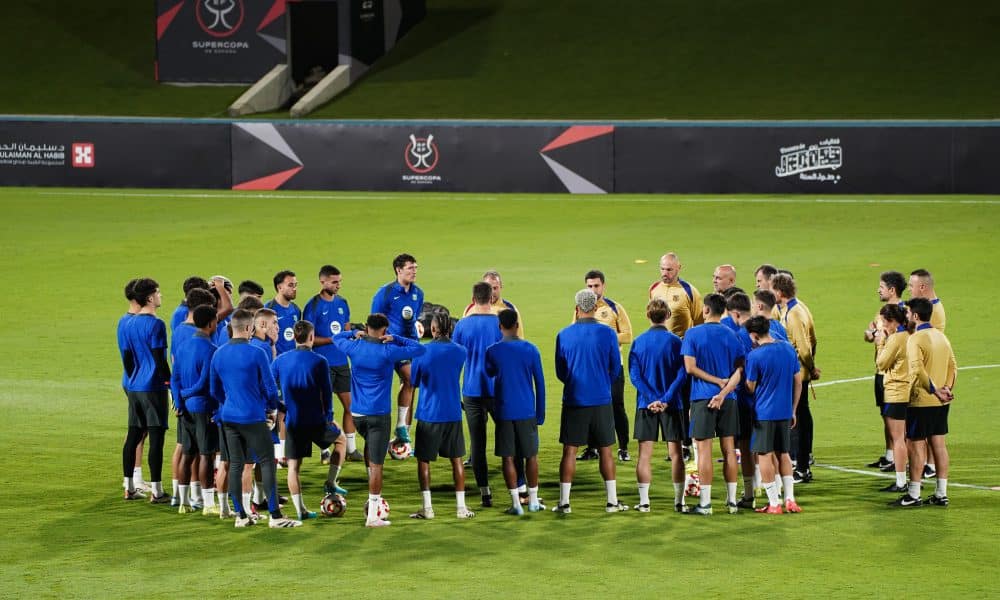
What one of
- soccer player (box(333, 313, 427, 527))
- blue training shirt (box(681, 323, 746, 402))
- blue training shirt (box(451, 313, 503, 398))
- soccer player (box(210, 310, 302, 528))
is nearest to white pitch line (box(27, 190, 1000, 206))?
blue training shirt (box(451, 313, 503, 398))

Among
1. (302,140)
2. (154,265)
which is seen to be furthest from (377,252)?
(302,140)

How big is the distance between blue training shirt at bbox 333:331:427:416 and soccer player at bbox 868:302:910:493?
4.21 m

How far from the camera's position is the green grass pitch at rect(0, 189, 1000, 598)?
37.3ft

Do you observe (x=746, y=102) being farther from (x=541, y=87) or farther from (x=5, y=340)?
(x=5, y=340)

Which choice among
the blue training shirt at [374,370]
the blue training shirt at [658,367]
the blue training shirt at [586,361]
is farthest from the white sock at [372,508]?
the blue training shirt at [658,367]

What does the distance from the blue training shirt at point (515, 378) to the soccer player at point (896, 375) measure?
3.18 m

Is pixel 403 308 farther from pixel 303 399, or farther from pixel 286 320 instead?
pixel 303 399

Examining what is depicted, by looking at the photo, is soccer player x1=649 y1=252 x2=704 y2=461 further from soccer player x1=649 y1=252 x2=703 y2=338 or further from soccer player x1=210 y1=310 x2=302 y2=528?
soccer player x1=210 y1=310 x2=302 y2=528

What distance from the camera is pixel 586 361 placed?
43.1 feet

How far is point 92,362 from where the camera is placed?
20938mm

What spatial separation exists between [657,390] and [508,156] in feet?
80.6

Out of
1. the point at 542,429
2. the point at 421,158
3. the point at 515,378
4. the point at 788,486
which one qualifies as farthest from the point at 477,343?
the point at 421,158

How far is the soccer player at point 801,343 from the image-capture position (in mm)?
14242

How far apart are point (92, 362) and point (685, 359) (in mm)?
10833
